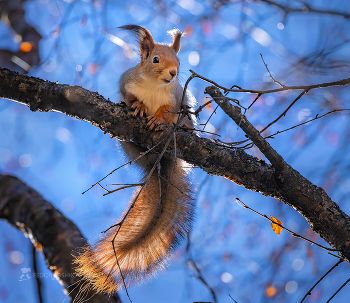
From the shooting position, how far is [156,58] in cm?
160

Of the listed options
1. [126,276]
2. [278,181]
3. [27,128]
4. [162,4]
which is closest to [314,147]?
[162,4]

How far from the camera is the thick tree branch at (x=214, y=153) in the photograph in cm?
110

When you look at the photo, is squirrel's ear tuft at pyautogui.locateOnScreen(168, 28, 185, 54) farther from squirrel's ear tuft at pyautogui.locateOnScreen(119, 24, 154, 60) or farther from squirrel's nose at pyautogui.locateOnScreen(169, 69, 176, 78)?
squirrel's nose at pyautogui.locateOnScreen(169, 69, 176, 78)

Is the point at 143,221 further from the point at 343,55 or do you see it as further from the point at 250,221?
the point at 250,221

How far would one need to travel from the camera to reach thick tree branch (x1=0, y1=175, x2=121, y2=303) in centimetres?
138

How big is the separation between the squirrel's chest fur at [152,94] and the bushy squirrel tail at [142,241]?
31cm

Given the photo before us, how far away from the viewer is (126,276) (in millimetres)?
1279

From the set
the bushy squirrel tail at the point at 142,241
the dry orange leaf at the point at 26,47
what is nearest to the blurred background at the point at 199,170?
the dry orange leaf at the point at 26,47

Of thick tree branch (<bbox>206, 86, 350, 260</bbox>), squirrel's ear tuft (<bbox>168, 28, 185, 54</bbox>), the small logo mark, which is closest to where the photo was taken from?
thick tree branch (<bbox>206, 86, 350, 260</bbox>)

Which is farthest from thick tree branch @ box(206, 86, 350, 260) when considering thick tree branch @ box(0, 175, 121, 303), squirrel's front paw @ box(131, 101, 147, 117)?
thick tree branch @ box(0, 175, 121, 303)

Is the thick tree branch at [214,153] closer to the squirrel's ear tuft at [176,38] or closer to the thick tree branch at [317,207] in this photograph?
the thick tree branch at [317,207]

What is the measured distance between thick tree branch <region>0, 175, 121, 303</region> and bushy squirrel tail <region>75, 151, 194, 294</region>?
9 centimetres

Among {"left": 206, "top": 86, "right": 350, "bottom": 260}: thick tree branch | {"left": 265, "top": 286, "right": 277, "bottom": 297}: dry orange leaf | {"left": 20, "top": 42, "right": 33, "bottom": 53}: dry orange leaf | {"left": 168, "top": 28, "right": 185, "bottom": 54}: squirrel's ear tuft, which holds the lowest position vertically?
{"left": 206, "top": 86, "right": 350, "bottom": 260}: thick tree branch

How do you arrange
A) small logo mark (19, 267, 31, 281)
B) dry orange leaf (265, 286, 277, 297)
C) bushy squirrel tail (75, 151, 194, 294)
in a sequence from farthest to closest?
dry orange leaf (265, 286, 277, 297) < small logo mark (19, 267, 31, 281) < bushy squirrel tail (75, 151, 194, 294)
